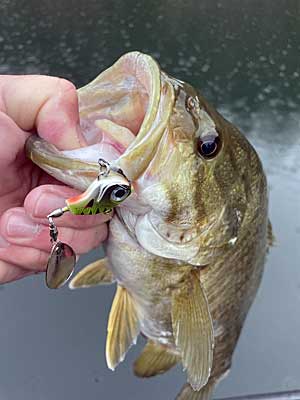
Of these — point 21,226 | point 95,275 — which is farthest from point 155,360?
point 21,226

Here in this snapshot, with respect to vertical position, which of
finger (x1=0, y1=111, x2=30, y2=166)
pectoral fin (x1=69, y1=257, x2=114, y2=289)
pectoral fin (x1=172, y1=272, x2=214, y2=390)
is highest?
finger (x1=0, y1=111, x2=30, y2=166)

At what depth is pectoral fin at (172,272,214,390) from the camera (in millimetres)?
1146

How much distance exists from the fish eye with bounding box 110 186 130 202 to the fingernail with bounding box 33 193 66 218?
0.47 feet

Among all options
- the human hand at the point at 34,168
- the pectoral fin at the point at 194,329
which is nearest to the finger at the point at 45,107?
the human hand at the point at 34,168

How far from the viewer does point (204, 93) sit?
2.81 meters

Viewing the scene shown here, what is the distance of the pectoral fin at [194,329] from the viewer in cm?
115

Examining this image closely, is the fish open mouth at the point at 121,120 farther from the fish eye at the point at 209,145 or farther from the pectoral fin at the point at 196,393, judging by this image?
the pectoral fin at the point at 196,393

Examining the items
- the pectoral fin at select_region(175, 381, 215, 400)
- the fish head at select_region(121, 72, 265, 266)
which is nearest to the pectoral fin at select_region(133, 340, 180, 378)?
Answer: the pectoral fin at select_region(175, 381, 215, 400)

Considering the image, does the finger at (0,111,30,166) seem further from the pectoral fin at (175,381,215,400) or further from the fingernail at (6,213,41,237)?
the pectoral fin at (175,381,215,400)

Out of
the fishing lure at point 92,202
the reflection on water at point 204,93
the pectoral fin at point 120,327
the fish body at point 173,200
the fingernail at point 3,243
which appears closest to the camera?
the fishing lure at point 92,202

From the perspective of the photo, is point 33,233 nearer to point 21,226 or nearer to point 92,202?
point 21,226

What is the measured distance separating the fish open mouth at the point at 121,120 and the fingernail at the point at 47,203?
0.04m

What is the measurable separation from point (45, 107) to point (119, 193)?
25cm

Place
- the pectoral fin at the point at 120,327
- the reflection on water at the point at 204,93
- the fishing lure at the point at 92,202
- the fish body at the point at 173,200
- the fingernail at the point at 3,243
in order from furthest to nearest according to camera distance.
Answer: the reflection on water at the point at 204,93 < the pectoral fin at the point at 120,327 < the fingernail at the point at 3,243 < the fish body at the point at 173,200 < the fishing lure at the point at 92,202
